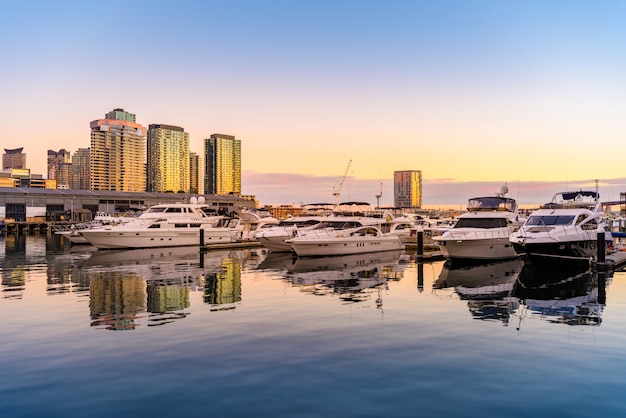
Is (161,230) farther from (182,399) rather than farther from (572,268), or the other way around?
(182,399)

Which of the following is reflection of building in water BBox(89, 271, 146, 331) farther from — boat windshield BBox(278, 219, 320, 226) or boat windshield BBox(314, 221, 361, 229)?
boat windshield BBox(278, 219, 320, 226)

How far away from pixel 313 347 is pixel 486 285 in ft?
48.3

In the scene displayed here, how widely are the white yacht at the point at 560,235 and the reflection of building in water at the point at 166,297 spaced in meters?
19.9

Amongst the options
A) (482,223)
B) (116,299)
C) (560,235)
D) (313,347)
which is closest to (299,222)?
(482,223)

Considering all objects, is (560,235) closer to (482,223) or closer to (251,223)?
(482,223)

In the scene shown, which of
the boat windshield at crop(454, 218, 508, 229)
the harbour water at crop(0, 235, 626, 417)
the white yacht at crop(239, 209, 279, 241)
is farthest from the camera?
the white yacht at crop(239, 209, 279, 241)

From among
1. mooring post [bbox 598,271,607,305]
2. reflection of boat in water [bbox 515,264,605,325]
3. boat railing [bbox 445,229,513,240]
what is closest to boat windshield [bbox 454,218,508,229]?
boat railing [bbox 445,229,513,240]

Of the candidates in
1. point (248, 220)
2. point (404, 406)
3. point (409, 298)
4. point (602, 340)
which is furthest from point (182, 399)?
point (248, 220)

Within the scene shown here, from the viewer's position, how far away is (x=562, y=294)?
22.1 m

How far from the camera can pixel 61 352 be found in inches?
505

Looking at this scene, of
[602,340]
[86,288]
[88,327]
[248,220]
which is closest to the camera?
[602,340]

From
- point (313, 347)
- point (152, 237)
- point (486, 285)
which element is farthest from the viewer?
point (152, 237)

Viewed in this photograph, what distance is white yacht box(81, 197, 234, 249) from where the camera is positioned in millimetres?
46344

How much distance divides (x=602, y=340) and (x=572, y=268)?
18.5 m
